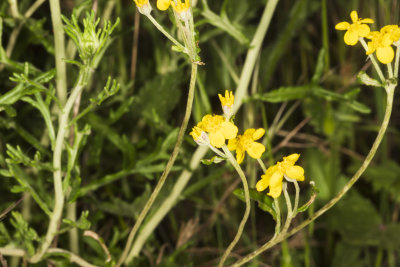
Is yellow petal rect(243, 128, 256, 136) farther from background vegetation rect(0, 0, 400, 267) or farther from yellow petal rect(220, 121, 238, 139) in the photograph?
background vegetation rect(0, 0, 400, 267)

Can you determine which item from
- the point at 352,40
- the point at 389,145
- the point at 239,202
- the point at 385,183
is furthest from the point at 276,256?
the point at 352,40

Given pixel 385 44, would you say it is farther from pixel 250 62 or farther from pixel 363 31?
pixel 250 62

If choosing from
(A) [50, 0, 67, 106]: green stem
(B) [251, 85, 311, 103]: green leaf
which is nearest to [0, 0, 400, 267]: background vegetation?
(B) [251, 85, 311, 103]: green leaf

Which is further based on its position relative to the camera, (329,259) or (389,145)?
(389,145)

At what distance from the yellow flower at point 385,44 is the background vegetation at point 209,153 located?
1.39 ft

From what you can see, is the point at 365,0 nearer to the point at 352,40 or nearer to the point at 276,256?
the point at 276,256

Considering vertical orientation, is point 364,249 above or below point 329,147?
below

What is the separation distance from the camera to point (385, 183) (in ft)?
5.86

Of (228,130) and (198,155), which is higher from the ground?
(228,130)

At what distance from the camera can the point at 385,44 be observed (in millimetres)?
878

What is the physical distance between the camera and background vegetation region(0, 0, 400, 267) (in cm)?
138

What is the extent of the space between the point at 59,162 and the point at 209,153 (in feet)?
1.31

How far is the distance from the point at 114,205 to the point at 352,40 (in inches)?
33.0

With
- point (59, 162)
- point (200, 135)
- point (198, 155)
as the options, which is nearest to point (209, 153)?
point (198, 155)
